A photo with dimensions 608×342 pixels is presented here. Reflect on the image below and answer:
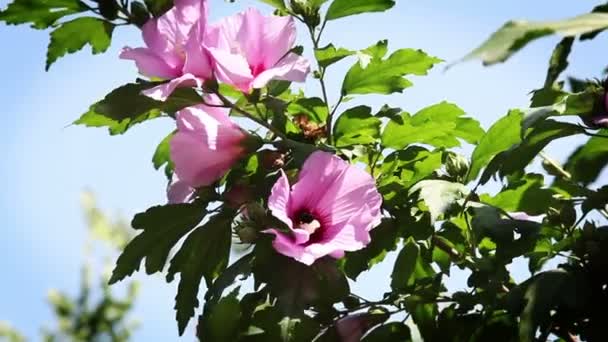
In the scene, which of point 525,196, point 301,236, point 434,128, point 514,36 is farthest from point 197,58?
point 514,36

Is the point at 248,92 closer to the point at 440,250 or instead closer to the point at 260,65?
the point at 260,65

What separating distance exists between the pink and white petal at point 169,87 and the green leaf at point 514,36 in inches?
22.2

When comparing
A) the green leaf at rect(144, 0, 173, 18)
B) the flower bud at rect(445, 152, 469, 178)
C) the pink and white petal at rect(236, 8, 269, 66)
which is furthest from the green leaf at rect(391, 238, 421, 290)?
the green leaf at rect(144, 0, 173, 18)

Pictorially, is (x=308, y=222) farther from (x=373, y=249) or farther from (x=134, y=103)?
(x=134, y=103)

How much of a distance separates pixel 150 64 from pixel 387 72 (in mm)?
336

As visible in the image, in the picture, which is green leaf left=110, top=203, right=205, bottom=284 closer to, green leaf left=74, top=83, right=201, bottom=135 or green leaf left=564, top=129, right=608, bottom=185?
green leaf left=74, top=83, right=201, bottom=135

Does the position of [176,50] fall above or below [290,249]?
above

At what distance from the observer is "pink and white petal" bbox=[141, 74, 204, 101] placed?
102 cm

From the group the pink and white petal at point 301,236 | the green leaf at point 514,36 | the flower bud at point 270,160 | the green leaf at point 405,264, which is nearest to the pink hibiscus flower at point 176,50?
the flower bud at point 270,160

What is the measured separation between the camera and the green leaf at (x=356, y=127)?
46.4 inches

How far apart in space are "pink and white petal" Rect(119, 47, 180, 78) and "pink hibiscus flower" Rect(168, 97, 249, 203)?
6 cm

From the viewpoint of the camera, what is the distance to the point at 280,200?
3.19 ft

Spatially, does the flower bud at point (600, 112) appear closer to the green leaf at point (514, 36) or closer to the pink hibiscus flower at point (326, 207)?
the pink hibiscus flower at point (326, 207)

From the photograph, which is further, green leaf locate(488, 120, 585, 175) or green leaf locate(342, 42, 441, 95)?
green leaf locate(342, 42, 441, 95)
